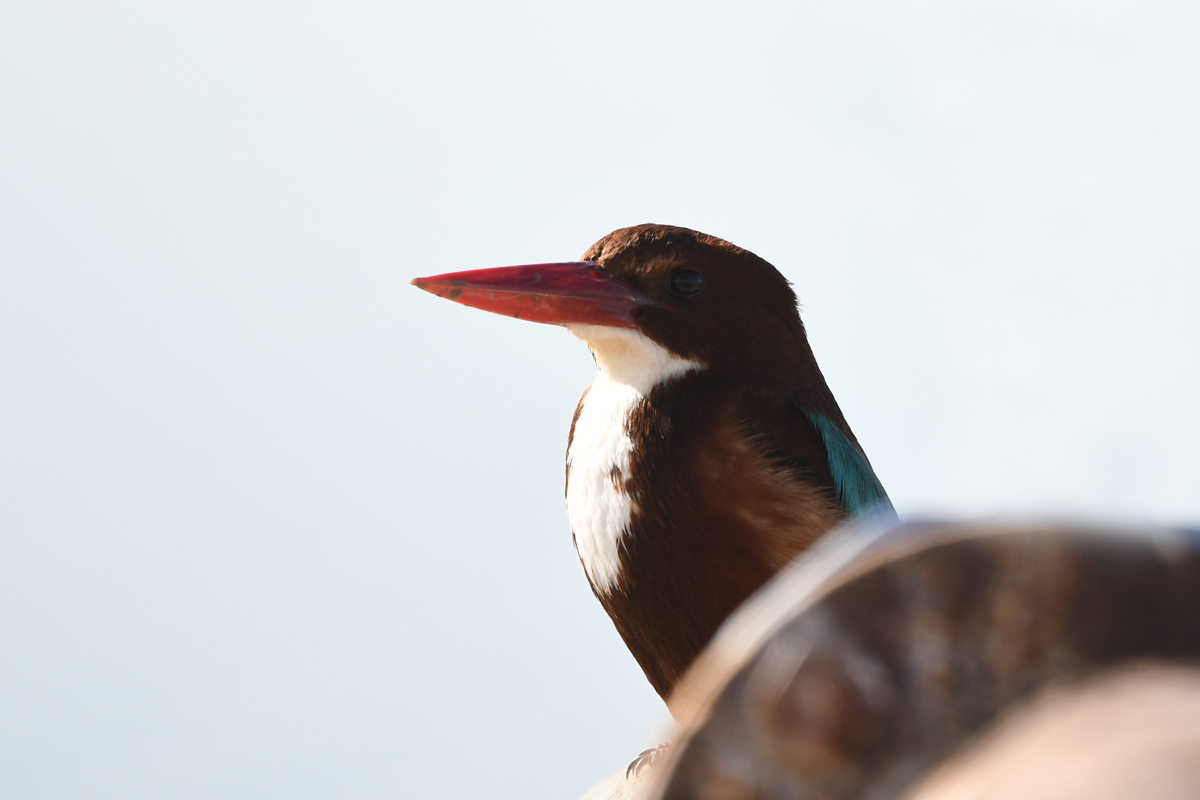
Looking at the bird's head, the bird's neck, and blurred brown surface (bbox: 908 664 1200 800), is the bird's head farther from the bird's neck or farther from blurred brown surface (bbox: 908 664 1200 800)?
blurred brown surface (bbox: 908 664 1200 800)

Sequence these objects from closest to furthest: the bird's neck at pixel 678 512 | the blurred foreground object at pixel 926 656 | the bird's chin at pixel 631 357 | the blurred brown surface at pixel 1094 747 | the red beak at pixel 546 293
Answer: the blurred brown surface at pixel 1094 747
the blurred foreground object at pixel 926 656
the bird's neck at pixel 678 512
the bird's chin at pixel 631 357
the red beak at pixel 546 293

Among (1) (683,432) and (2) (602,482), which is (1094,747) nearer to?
(1) (683,432)

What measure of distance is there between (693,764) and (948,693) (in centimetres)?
18

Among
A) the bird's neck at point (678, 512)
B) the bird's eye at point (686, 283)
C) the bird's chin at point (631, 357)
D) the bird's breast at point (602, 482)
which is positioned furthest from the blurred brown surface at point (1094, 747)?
the bird's eye at point (686, 283)

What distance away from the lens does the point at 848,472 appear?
3.92 meters

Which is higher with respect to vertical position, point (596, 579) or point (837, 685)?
point (837, 685)

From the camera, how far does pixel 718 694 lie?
0.71m

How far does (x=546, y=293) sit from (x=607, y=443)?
1.96 ft

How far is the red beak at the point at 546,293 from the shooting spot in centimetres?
389

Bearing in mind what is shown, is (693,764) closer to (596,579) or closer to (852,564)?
(852,564)

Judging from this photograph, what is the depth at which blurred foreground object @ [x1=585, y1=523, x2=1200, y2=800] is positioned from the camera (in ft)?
2.35

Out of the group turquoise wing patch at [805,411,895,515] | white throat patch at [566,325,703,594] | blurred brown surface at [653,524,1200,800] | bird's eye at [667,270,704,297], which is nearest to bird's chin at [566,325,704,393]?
white throat patch at [566,325,703,594]

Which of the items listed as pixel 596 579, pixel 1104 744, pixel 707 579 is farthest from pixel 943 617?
pixel 596 579

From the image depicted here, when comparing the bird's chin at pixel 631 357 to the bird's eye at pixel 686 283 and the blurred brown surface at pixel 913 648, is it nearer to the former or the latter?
the bird's eye at pixel 686 283
